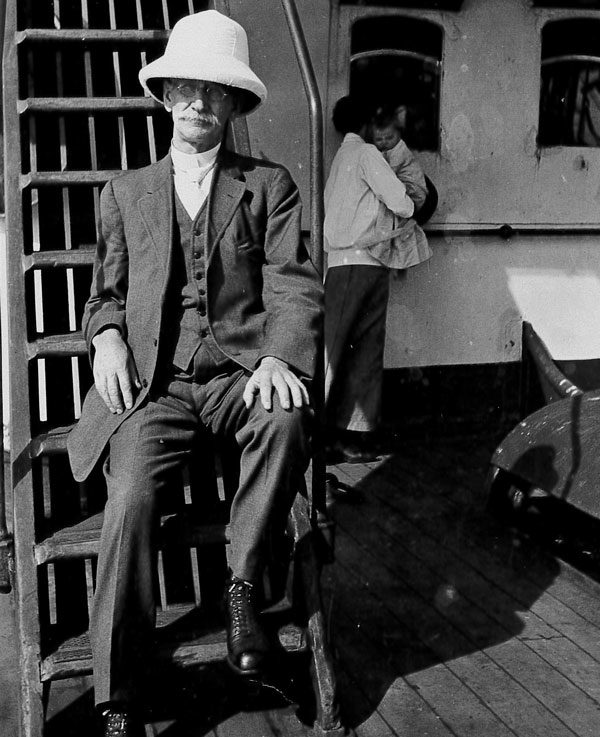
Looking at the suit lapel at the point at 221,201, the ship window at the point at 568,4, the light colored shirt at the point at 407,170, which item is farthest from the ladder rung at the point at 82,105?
the ship window at the point at 568,4

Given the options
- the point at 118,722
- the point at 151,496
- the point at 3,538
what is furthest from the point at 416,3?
the point at 118,722

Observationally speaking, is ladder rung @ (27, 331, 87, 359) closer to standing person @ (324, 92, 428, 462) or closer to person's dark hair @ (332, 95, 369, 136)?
standing person @ (324, 92, 428, 462)

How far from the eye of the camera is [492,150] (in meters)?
7.08

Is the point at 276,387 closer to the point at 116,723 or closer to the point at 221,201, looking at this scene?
the point at 221,201

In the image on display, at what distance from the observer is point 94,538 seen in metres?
3.31

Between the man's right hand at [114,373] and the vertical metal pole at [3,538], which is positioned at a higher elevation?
the man's right hand at [114,373]

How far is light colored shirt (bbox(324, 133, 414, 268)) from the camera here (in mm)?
6152

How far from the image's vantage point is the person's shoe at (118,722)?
9.82 feet

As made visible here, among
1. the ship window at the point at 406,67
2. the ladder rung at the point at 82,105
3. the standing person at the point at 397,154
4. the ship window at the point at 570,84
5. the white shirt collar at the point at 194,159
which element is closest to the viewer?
the white shirt collar at the point at 194,159

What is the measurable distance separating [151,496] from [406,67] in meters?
4.75

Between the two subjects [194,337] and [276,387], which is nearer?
[276,387]

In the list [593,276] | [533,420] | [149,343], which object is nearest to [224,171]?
[149,343]

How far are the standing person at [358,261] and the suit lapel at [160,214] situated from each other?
9.55ft

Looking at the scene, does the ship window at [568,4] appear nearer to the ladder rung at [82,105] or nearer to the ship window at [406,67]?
the ship window at [406,67]
